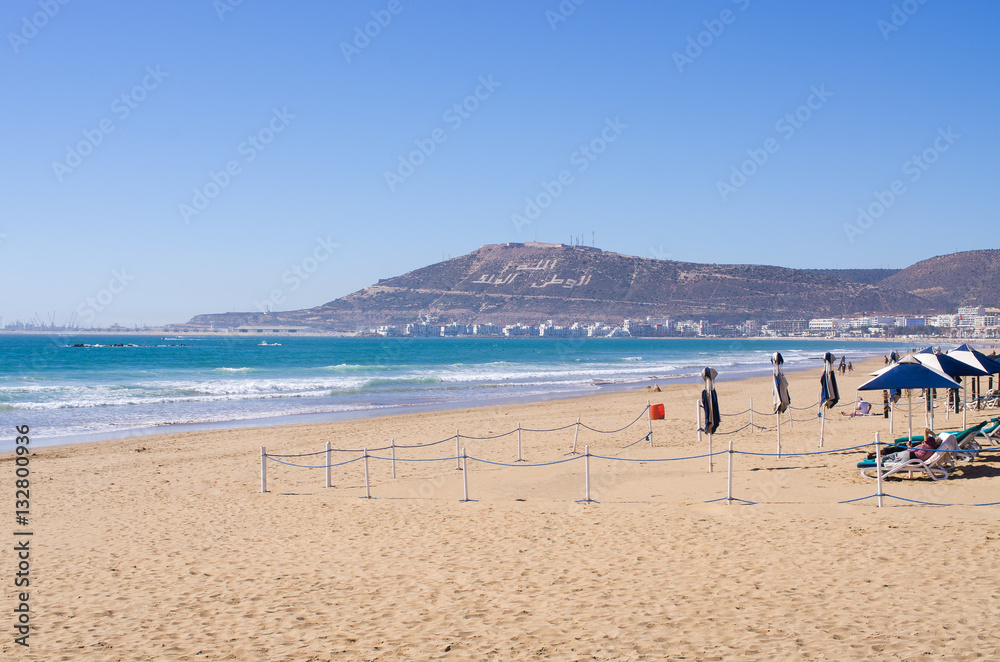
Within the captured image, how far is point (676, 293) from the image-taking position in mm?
177000

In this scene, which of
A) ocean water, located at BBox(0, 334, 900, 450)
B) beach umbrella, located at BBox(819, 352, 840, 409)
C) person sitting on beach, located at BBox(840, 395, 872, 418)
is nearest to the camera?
beach umbrella, located at BBox(819, 352, 840, 409)

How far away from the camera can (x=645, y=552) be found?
768cm

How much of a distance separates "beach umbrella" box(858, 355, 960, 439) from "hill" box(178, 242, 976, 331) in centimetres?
15807

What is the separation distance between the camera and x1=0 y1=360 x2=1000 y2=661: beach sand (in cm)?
544

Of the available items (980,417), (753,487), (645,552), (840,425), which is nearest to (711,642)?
(645,552)

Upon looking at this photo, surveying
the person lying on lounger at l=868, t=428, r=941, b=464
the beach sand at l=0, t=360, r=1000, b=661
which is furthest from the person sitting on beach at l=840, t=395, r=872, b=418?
the person lying on lounger at l=868, t=428, r=941, b=464

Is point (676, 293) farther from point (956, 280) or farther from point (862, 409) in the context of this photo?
point (862, 409)

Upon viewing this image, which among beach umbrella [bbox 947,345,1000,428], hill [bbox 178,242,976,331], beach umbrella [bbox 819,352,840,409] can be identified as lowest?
beach umbrella [bbox 819,352,840,409]

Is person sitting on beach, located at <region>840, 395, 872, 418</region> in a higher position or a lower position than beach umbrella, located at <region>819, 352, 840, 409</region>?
lower

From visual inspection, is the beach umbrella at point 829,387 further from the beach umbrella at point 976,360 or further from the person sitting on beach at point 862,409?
the person sitting on beach at point 862,409

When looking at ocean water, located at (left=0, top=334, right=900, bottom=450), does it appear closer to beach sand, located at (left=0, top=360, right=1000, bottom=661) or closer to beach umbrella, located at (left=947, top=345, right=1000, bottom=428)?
beach sand, located at (left=0, top=360, right=1000, bottom=661)

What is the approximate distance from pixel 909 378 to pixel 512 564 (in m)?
8.48

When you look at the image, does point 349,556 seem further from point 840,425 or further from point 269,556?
point 840,425

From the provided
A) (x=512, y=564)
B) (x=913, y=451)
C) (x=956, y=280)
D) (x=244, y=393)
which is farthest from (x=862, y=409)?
(x=956, y=280)
